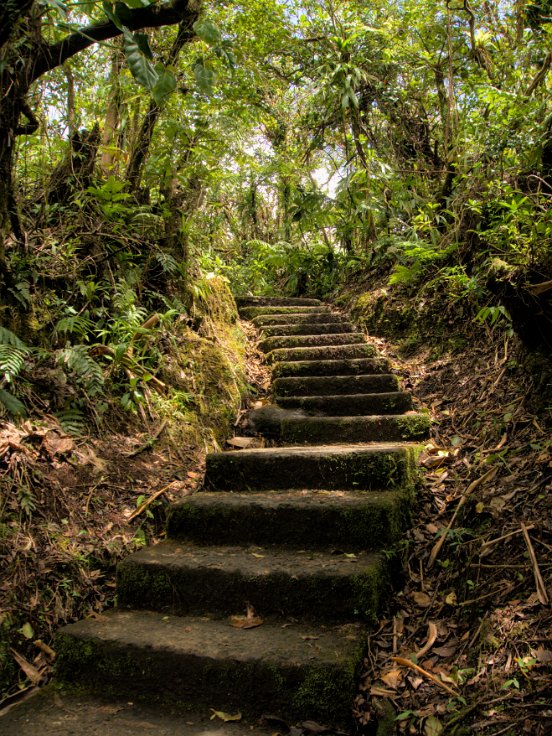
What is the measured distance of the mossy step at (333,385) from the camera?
15.0 feet

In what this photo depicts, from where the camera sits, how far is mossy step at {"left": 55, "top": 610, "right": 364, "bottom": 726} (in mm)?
1992

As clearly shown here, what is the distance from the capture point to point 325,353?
534cm

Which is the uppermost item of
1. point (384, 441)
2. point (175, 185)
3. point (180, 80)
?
point (180, 80)

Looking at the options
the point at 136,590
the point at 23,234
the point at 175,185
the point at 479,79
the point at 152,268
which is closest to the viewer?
the point at 136,590

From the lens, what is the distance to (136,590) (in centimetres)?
268

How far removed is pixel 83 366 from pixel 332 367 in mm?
2522

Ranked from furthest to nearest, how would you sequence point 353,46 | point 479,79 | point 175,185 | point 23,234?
point 353,46 < point 479,79 < point 175,185 < point 23,234

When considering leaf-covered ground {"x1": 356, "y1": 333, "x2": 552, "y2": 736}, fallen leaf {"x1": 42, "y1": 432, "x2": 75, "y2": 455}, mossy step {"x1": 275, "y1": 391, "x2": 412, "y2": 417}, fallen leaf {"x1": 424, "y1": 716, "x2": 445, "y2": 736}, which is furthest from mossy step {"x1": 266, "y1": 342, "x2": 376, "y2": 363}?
fallen leaf {"x1": 424, "y1": 716, "x2": 445, "y2": 736}

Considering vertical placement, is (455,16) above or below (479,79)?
above

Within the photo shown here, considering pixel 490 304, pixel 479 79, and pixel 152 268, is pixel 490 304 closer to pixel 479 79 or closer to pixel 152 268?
pixel 152 268

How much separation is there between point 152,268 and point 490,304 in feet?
9.51

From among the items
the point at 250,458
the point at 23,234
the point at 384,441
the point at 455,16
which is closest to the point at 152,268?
the point at 23,234

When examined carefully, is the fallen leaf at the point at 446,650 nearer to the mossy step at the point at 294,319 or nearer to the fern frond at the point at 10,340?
the fern frond at the point at 10,340

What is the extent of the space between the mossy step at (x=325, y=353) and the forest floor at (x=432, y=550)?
1.43 m
